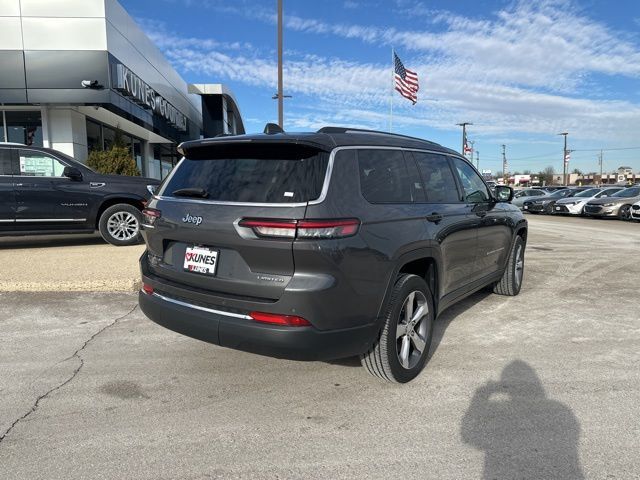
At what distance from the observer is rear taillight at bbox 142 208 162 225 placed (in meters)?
3.58

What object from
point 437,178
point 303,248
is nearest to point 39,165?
point 437,178

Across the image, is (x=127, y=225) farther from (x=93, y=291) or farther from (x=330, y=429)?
(x=330, y=429)

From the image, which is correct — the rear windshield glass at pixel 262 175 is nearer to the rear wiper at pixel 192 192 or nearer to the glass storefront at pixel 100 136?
the rear wiper at pixel 192 192

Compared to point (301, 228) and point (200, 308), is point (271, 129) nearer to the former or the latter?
point (301, 228)

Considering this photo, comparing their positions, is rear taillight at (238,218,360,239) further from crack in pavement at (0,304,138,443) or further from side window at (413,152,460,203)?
crack in pavement at (0,304,138,443)

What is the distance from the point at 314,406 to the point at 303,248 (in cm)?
117

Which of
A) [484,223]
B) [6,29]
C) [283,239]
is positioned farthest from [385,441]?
[6,29]

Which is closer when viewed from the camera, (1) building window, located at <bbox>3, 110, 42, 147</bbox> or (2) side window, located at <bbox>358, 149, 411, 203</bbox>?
(2) side window, located at <bbox>358, 149, 411, 203</bbox>

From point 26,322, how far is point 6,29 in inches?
442

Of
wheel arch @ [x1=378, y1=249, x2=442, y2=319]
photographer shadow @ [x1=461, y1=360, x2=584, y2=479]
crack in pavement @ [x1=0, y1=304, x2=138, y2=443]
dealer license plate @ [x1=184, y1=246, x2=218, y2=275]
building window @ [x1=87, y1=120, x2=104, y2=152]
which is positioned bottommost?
photographer shadow @ [x1=461, y1=360, x2=584, y2=479]

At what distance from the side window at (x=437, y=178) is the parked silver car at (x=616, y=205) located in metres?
20.1

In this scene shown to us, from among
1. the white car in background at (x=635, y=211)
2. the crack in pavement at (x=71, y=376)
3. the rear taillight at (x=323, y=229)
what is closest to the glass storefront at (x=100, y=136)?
the crack in pavement at (x=71, y=376)

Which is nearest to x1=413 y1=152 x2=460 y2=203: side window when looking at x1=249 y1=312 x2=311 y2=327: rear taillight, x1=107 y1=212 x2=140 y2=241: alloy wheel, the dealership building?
x1=249 y1=312 x2=311 y2=327: rear taillight

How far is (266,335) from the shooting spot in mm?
2936
